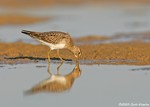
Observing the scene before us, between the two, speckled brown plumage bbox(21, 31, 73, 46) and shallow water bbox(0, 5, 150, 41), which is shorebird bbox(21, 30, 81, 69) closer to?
speckled brown plumage bbox(21, 31, 73, 46)

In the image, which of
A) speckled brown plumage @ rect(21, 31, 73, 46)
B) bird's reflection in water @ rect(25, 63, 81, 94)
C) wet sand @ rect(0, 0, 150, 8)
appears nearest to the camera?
bird's reflection in water @ rect(25, 63, 81, 94)

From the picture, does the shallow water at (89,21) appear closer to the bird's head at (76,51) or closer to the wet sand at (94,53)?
the wet sand at (94,53)

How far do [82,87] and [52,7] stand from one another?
2182 centimetres

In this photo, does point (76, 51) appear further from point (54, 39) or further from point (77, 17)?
point (77, 17)

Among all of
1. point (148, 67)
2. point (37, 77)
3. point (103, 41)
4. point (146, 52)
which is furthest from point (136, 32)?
point (37, 77)

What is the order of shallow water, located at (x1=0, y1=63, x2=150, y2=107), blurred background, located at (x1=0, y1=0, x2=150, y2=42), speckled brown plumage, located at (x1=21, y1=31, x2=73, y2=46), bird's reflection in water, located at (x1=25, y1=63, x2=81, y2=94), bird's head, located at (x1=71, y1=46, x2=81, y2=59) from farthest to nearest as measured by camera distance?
blurred background, located at (x1=0, y1=0, x2=150, y2=42) < bird's head, located at (x1=71, y1=46, x2=81, y2=59) < speckled brown plumage, located at (x1=21, y1=31, x2=73, y2=46) < bird's reflection in water, located at (x1=25, y1=63, x2=81, y2=94) < shallow water, located at (x1=0, y1=63, x2=150, y2=107)

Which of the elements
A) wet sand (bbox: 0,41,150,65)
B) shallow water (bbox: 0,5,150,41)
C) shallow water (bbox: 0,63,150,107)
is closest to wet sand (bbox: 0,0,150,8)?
shallow water (bbox: 0,5,150,41)

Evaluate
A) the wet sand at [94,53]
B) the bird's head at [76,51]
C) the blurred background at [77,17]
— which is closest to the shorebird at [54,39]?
the bird's head at [76,51]

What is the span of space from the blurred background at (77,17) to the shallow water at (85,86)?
595 centimetres

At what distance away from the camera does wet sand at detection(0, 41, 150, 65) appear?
16.9 meters

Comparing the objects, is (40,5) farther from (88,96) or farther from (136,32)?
(88,96)

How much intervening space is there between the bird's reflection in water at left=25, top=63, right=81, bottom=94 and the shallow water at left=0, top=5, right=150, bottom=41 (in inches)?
Answer: 280

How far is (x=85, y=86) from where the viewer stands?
43.7 ft

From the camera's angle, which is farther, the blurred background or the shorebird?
the blurred background
